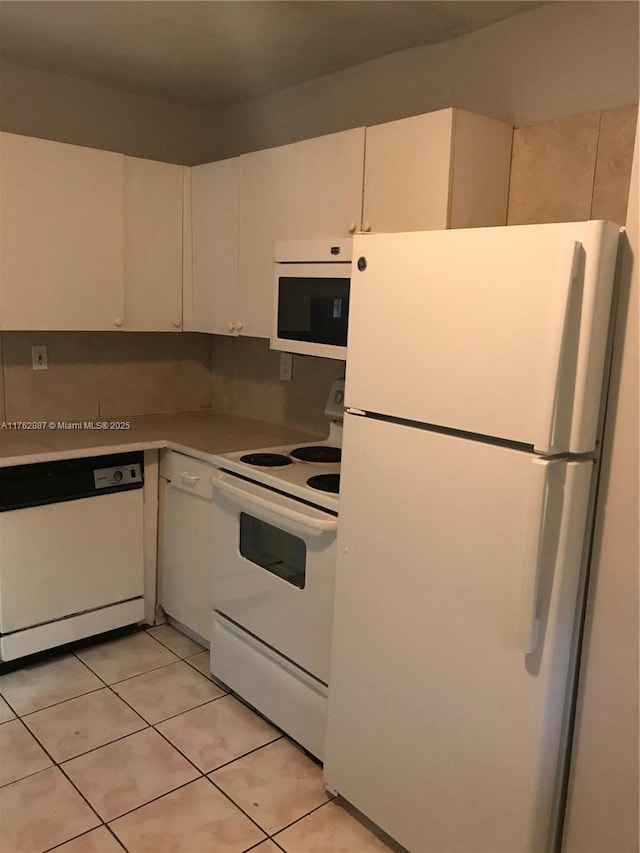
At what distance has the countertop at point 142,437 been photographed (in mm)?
2658

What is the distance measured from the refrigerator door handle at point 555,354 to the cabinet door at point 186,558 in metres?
1.61

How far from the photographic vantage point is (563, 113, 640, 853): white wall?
Answer: 4.73 ft

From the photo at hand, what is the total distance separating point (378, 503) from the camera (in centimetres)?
181

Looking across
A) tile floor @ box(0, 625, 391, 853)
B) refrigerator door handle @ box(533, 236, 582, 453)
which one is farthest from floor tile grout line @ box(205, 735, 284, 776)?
refrigerator door handle @ box(533, 236, 582, 453)

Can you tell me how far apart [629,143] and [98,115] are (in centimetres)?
225

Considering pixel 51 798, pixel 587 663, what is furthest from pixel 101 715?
pixel 587 663

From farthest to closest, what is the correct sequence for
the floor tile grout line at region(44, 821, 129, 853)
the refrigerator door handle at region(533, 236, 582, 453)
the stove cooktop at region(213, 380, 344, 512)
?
1. the stove cooktop at region(213, 380, 344, 512)
2. the floor tile grout line at region(44, 821, 129, 853)
3. the refrigerator door handle at region(533, 236, 582, 453)

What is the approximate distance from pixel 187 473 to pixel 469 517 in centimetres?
149

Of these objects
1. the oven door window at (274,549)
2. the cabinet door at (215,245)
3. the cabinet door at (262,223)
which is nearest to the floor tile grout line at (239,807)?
the oven door window at (274,549)

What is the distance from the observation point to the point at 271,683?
2373 millimetres

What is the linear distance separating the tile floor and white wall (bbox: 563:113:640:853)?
0.68m

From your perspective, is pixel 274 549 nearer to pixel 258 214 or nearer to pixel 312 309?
pixel 312 309

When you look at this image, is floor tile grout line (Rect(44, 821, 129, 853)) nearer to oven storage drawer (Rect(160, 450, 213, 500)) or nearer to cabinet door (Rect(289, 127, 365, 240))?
oven storage drawer (Rect(160, 450, 213, 500))

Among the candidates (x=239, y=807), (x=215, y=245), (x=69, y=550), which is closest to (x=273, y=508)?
(x=239, y=807)
